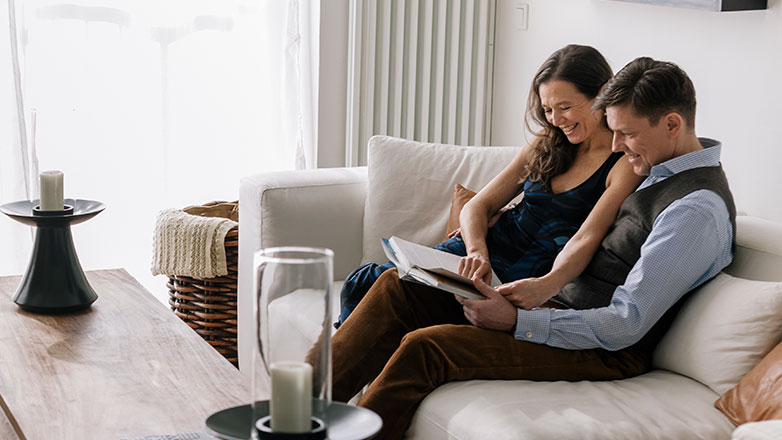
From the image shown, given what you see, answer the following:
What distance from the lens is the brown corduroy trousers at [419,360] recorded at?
71.7 inches

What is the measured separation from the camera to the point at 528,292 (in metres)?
1.99

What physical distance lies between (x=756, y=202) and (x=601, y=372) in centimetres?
80

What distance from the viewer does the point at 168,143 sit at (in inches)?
139

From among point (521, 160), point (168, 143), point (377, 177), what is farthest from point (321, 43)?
point (521, 160)

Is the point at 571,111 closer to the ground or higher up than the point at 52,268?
higher up

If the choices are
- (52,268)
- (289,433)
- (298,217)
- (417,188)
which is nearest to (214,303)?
(298,217)

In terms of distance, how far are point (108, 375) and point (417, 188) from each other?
4.32 feet

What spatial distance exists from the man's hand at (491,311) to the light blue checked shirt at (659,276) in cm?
2

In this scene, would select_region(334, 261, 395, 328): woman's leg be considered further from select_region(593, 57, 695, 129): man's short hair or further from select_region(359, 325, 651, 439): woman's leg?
select_region(593, 57, 695, 129): man's short hair

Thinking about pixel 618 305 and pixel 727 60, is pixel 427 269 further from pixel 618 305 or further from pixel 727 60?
pixel 727 60

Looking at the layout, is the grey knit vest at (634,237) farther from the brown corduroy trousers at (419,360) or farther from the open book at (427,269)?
the open book at (427,269)

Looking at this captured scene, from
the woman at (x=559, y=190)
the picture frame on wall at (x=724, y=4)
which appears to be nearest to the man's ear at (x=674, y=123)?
the woman at (x=559, y=190)

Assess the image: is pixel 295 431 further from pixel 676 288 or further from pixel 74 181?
pixel 74 181

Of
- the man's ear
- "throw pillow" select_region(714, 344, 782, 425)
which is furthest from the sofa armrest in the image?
"throw pillow" select_region(714, 344, 782, 425)
